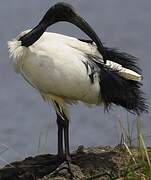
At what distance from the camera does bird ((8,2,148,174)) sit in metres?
9.25

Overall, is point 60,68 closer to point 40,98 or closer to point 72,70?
point 72,70

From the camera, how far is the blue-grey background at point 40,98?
12180mm

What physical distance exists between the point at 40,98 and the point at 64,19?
454 centimetres

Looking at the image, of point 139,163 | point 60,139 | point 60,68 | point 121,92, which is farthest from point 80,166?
point 139,163

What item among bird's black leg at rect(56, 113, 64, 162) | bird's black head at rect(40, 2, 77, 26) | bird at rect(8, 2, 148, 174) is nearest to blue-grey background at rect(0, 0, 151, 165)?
bird's black leg at rect(56, 113, 64, 162)

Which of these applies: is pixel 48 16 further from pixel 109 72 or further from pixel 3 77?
pixel 3 77

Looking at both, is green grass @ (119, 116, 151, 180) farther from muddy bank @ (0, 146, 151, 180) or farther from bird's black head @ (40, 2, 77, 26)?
bird's black head @ (40, 2, 77, 26)

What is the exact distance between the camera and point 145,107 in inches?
374

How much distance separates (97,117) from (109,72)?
3835 mm

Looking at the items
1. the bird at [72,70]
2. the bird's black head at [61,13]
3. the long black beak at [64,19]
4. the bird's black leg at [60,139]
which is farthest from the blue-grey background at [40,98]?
the bird's black head at [61,13]

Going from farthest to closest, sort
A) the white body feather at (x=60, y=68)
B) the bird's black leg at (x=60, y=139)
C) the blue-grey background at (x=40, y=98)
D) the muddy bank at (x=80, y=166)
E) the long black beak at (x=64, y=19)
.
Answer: the blue-grey background at (x=40, y=98) → the bird's black leg at (x=60, y=139) → the long black beak at (x=64, y=19) → the white body feather at (x=60, y=68) → the muddy bank at (x=80, y=166)

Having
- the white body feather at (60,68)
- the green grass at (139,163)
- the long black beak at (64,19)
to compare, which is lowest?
the green grass at (139,163)

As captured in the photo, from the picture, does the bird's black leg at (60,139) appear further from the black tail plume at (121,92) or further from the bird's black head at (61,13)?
the bird's black head at (61,13)

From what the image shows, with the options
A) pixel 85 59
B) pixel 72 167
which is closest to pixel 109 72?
pixel 85 59
